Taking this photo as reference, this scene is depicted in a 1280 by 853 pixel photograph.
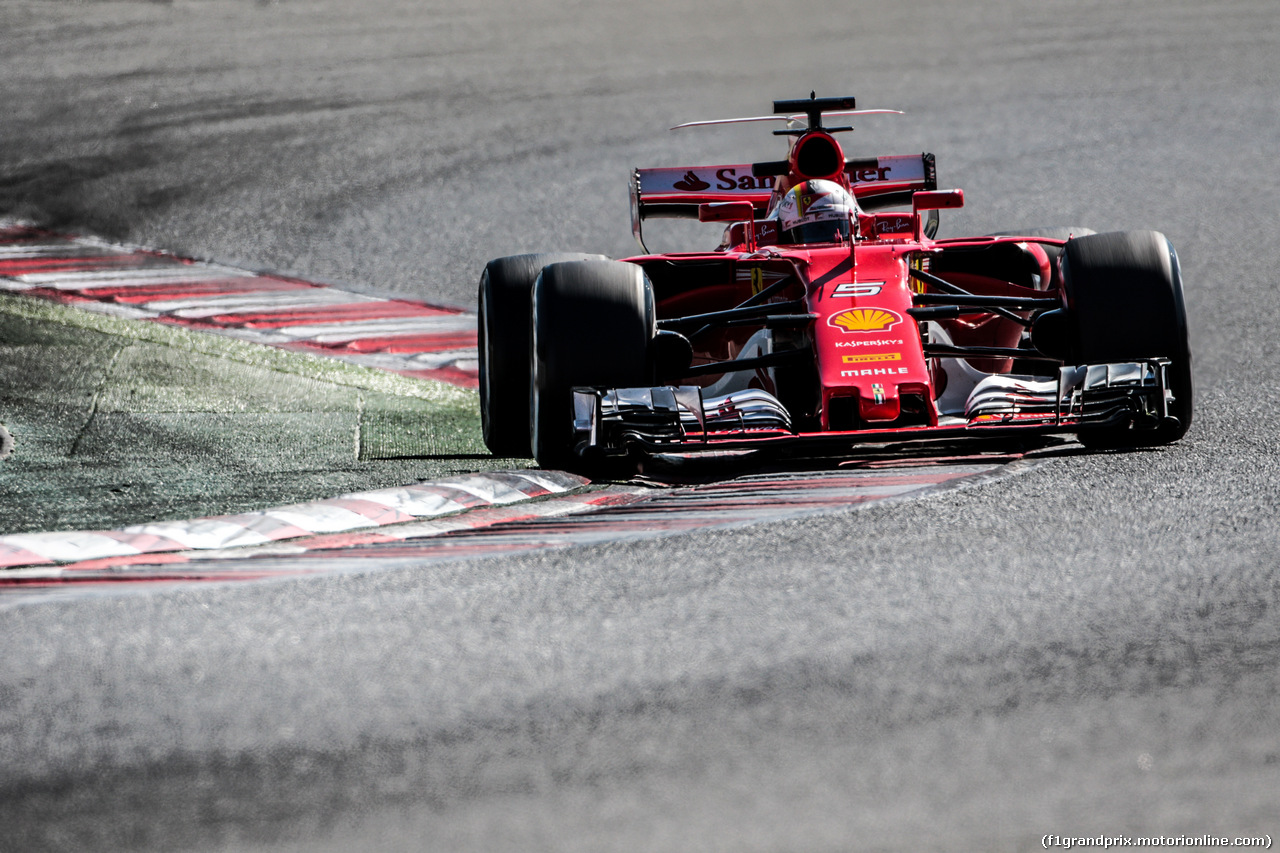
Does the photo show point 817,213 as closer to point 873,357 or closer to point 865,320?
point 865,320

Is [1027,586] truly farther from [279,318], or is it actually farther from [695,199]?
[279,318]

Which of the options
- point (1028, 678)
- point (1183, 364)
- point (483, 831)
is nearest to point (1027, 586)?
point (1028, 678)

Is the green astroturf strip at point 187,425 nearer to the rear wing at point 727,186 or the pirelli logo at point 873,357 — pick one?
the rear wing at point 727,186

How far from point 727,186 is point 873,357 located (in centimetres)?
239

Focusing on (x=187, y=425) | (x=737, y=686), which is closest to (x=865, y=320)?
(x=737, y=686)

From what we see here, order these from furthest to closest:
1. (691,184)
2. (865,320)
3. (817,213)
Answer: (691,184) → (817,213) → (865,320)

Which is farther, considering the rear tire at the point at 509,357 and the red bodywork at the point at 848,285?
the rear tire at the point at 509,357

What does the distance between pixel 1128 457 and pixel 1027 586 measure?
1737 mm

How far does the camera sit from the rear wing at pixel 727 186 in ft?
25.4

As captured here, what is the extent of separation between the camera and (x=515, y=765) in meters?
2.97

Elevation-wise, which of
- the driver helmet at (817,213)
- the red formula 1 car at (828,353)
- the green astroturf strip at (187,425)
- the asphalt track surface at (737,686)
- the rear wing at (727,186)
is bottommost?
the asphalt track surface at (737,686)

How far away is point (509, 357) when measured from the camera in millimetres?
6410

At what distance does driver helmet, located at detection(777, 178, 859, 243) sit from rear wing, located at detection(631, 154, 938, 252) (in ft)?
2.56

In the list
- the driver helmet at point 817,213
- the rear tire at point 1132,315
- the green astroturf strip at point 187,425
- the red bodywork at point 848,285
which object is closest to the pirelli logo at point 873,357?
the red bodywork at point 848,285
